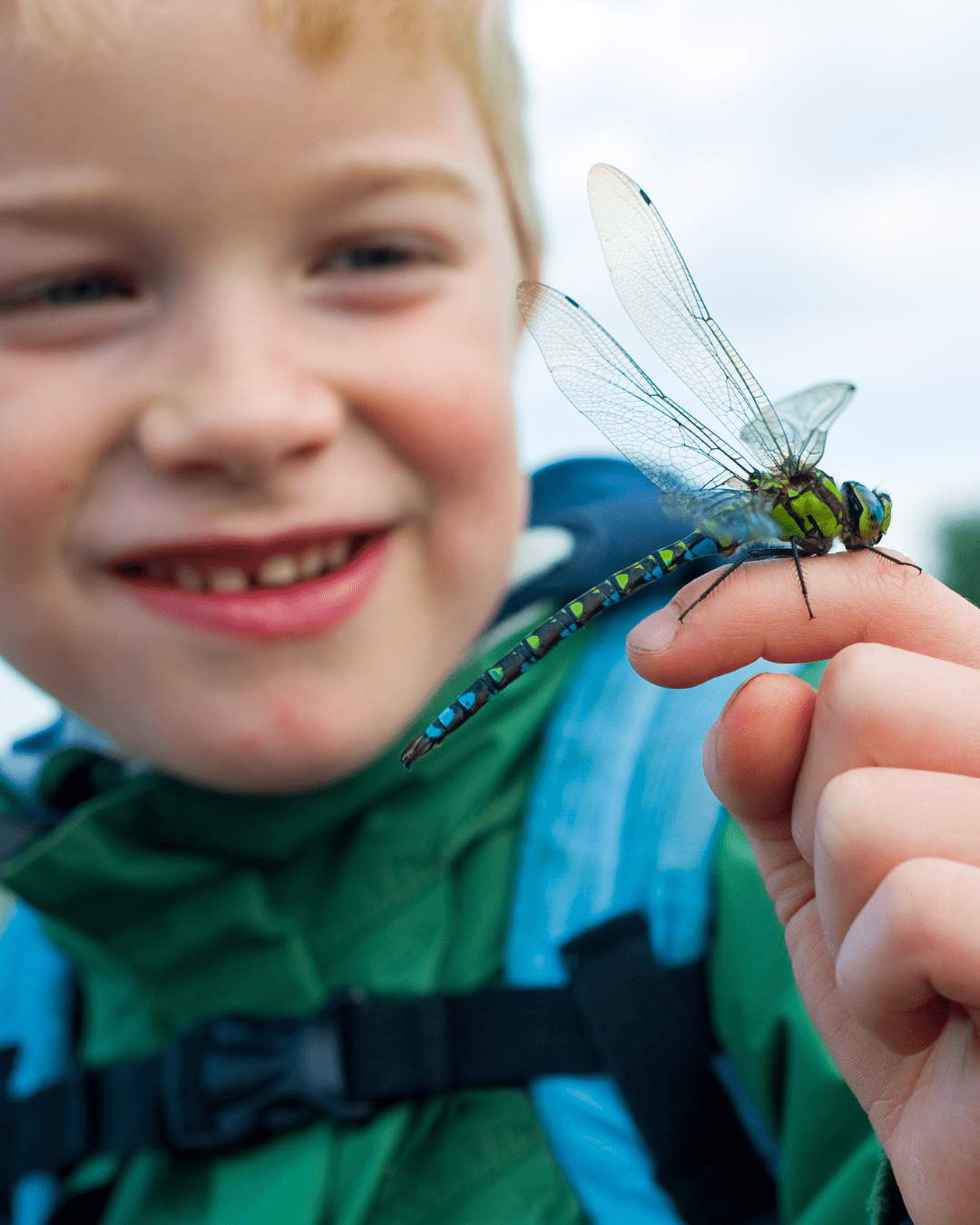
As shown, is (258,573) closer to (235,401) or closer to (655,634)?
(235,401)

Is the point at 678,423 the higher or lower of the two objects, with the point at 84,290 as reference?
lower

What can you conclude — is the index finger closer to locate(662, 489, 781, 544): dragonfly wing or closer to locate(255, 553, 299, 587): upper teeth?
locate(662, 489, 781, 544): dragonfly wing

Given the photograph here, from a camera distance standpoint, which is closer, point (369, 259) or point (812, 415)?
point (812, 415)

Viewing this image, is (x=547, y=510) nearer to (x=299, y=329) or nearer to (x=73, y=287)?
(x=299, y=329)

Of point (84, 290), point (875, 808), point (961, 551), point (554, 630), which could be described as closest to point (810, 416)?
point (554, 630)

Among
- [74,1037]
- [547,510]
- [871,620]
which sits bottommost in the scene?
[74,1037]

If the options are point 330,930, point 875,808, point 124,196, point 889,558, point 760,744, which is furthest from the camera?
point 330,930

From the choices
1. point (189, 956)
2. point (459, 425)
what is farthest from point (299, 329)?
→ point (189, 956)
